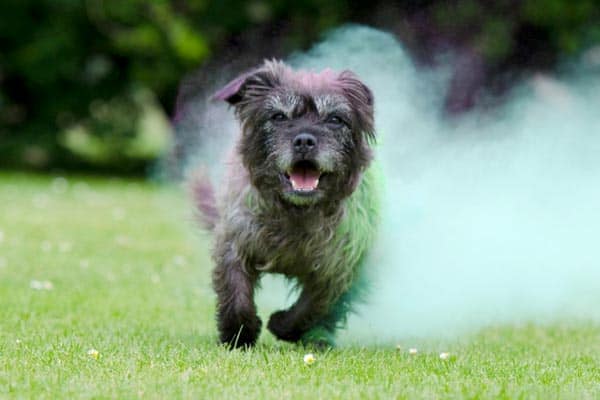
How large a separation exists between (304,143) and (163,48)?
46.4 ft

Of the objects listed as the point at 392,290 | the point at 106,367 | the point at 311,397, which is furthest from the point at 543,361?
the point at 106,367

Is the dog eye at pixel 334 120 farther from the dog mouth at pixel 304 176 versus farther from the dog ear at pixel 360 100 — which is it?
the dog mouth at pixel 304 176

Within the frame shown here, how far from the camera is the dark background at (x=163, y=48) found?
1791cm

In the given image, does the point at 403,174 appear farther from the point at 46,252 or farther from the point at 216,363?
the point at 46,252

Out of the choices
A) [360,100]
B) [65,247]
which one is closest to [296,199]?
[360,100]

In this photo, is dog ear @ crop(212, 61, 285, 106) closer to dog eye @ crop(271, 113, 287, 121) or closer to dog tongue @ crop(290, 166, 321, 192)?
dog eye @ crop(271, 113, 287, 121)

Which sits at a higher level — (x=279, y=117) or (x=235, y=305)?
(x=279, y=117)

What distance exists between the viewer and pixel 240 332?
18.6 feet

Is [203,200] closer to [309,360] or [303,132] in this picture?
[303,132]

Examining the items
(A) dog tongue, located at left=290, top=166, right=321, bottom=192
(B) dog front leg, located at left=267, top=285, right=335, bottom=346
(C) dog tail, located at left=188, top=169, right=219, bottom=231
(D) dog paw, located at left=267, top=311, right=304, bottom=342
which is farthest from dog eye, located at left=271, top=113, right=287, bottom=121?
(C) dog tail, located at left=188, top=169, right=219, bottom=231

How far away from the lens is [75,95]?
66.8 ft

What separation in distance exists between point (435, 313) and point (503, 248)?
8.82 ft

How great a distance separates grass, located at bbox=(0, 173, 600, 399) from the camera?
4520 millimetres

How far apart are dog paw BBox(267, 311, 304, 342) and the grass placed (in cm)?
8
